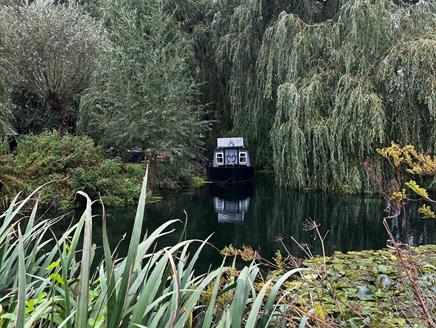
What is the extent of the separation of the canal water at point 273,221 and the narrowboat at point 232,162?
4.76 ft

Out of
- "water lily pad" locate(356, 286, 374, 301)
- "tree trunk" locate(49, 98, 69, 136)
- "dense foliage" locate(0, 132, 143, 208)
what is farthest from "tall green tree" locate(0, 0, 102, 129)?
"water lily pad" locate(356, 286, 374, 301)

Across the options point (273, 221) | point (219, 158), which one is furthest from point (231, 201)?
point (219, 158)

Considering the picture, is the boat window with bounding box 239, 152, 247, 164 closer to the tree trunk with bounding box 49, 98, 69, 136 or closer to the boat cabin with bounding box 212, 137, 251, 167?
the boat cabin with bounding box 212, 137, 251, 167

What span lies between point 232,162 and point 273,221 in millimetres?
4587

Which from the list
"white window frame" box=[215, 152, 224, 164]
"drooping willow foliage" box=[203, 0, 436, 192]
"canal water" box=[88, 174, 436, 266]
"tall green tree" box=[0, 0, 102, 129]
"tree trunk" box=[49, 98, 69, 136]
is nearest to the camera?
"canal water" box=[88, 174, 436, 266]

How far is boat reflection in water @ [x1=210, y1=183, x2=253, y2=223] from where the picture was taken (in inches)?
296

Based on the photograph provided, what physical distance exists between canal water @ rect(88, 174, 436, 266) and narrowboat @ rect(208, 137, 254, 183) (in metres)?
1.45

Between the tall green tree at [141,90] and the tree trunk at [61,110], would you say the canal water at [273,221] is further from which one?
the tree trunk at [61,110]

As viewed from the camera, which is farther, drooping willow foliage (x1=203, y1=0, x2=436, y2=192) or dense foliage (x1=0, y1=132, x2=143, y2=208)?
drooping willow foliage (x1=203, y1=0, x2=436, y2=192)

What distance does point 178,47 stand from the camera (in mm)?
10891

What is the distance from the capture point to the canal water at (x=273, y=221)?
573 cm

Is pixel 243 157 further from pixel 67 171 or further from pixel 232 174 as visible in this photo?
pixel 67 171

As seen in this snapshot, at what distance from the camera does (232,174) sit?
11.5 m

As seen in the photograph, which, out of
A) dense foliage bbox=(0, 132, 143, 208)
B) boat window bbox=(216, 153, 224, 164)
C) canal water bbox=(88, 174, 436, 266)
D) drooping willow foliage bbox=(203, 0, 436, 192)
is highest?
drooping willow foliage bbox=(203, 0, 436, 192)
